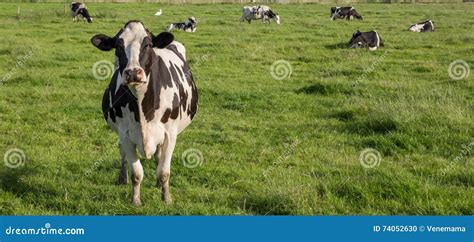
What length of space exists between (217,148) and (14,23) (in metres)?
23.7

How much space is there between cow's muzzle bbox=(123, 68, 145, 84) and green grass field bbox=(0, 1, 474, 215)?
1.45m

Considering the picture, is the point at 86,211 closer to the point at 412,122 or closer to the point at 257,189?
the point at 257,189

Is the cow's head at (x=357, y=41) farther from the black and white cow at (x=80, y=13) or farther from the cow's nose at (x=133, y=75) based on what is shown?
the black and white cow at (x=80, y=13)

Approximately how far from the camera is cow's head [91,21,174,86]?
16.3ft

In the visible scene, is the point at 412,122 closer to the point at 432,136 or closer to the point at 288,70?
the point at 432,136

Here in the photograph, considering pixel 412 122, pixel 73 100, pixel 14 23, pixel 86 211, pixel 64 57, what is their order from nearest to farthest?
1. pixel 86 211
2. pixel 412 122
3. pixel 73 100
4. pixel 64 57
5. pixel 14 23

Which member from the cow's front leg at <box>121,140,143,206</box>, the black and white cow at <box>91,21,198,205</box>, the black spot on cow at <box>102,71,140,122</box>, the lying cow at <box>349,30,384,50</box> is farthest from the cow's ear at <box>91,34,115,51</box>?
the lying cow at <box>349,30,384,50</box>

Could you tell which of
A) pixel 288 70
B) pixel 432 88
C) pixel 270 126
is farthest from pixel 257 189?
pixel 288 70

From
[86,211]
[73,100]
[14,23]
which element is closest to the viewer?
[86,211]

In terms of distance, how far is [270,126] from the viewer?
9617 mm

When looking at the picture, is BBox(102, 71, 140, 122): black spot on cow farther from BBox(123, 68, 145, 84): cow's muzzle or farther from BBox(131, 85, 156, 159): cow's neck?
BBox(123, 68, 145, 84): cow's muzzle

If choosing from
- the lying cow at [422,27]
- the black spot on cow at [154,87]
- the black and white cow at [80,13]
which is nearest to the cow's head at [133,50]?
the black spot on cow at [154,87]

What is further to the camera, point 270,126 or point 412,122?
point 270,126

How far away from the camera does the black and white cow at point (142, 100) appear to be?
5301 millimetres
